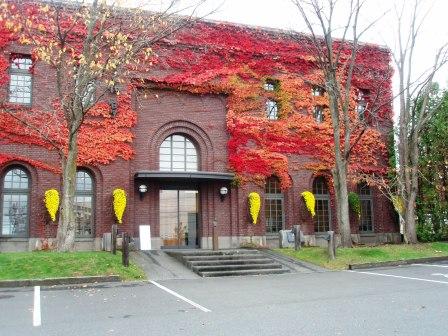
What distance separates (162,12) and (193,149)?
24.1ft

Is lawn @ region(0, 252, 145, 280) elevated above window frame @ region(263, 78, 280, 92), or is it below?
below

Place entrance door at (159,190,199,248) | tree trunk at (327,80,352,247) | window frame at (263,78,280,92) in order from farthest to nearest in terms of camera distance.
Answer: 1. window frame at (263,78,280,92)
2. entrance door at (159,190,199,248)
3. tree trunk at (327,80,352,247)

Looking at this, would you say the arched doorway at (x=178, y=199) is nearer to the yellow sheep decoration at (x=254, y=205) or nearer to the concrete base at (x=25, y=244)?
the yellow sheep decoration at (x=254, y=205)

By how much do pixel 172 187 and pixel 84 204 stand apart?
3.73 metres

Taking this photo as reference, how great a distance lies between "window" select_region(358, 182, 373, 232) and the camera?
23844 mm

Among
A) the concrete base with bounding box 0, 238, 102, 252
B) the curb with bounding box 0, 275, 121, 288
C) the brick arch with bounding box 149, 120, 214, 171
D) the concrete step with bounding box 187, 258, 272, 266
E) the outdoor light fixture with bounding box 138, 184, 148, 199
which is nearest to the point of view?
the curb with bounding box 0, 275, 121, 288

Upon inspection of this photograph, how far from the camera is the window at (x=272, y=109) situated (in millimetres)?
22688

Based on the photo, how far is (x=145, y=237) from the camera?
1870 cm

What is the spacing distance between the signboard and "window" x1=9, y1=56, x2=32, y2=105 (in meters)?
6.79

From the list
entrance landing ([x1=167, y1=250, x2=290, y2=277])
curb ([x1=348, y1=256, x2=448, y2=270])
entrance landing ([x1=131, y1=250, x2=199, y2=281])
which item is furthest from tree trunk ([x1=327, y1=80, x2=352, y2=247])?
entrance landing ([x1=131, y1=250, x2=199, y2=281])

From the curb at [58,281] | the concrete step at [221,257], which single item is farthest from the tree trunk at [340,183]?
the curb at [58,281]

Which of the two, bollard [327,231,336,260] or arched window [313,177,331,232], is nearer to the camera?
bollard [327,231,336,260]

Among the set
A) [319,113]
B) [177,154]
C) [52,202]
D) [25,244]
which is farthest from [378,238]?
[25,244]

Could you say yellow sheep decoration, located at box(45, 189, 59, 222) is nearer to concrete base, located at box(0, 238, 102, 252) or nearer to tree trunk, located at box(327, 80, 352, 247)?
concrete base, located at box(0, 238, 102, 252)
